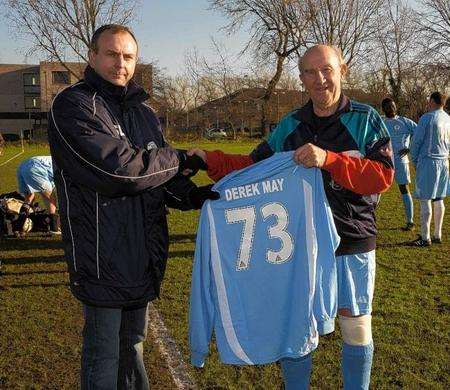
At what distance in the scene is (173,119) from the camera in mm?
61156

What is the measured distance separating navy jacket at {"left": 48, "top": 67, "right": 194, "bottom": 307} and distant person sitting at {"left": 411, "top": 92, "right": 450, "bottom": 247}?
19.6ft

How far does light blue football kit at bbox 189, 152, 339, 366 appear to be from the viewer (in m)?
2.92

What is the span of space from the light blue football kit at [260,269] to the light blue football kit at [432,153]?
5.44m

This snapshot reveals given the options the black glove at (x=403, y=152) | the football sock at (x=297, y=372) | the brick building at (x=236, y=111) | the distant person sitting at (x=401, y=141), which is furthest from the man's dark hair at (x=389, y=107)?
the brick building at (x=236, y=111)

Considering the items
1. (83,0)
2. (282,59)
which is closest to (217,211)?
(83,0)

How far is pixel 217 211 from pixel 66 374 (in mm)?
2073

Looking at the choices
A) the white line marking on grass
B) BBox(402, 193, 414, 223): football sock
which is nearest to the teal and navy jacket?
the white line marking on grass

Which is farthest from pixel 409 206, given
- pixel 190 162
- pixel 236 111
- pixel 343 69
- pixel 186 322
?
pixel 236 111

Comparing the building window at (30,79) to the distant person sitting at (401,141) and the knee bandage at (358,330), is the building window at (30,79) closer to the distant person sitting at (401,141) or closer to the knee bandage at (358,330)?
the distant person sitting at (401,141)

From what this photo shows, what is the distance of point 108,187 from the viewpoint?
2.46 meters

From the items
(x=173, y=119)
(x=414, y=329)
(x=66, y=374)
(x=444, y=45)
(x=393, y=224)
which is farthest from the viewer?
(x=173, y=119)

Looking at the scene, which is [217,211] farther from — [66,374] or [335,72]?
[66,374]

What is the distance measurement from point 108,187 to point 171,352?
2.42 metres

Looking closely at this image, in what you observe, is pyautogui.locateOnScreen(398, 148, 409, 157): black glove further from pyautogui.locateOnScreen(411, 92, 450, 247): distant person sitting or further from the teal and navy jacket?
the teal and navy jacket
